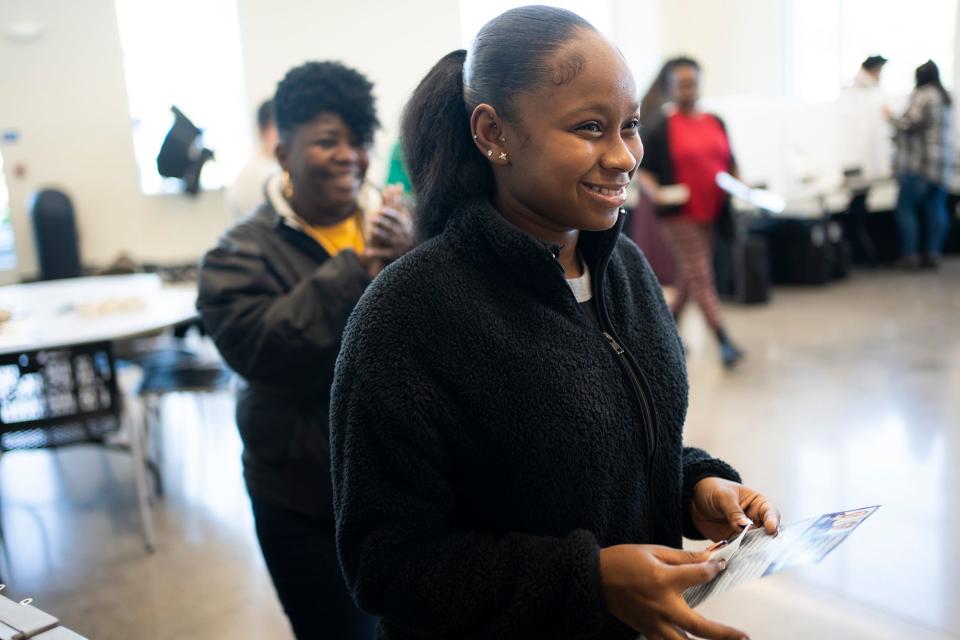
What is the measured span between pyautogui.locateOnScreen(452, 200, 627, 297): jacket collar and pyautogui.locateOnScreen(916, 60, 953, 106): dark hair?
7.42 meters

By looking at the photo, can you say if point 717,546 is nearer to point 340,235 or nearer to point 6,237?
point 340,235

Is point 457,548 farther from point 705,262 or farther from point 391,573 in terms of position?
point 705,262

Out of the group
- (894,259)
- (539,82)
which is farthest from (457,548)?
(894,259)

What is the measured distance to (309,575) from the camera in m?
1.62

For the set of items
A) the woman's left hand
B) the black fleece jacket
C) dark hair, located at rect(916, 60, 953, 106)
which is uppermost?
dark hair, located at rect(916, 60, 953, 106)

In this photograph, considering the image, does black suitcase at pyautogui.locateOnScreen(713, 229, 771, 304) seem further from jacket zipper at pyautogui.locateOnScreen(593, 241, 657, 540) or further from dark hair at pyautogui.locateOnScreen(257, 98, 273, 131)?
jacket zipper at pyautogui.locateOnScreen(593, 241, 657, 540)

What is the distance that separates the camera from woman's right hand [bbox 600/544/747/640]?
2.89 ft

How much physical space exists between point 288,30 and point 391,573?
702 cm

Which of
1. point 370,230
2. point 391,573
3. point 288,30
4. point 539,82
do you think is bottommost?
point 391,573

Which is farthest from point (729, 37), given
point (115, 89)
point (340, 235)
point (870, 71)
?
point (340, 235)

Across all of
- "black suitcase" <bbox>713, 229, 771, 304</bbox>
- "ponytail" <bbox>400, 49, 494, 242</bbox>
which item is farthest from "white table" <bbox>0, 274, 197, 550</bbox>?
"black suitcase" <bbox>713, 229, 771, 304</bbox>

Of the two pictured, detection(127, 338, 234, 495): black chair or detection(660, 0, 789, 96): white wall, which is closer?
detection(127, 338, 234, 495): black chair

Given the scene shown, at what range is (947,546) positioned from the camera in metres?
2.87

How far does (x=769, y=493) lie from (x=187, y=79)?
16.9 ft
